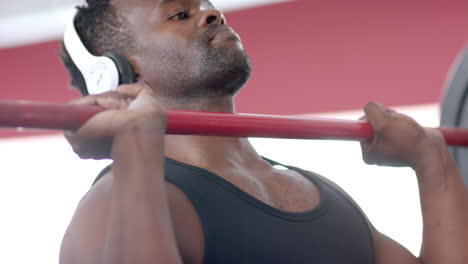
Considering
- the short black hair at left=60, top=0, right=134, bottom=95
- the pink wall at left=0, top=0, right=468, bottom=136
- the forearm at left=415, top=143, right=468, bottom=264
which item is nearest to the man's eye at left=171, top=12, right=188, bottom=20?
the short black hair at left=60, top=0, right=134, bottom=95

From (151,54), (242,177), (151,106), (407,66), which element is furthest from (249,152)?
(407,66)

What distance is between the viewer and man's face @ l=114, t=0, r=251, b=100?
1.32m

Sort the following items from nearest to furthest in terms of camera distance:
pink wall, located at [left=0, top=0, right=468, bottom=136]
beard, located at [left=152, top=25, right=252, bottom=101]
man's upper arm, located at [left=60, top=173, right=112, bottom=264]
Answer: man's upper arm, located at [left=60, top=173, right=112, bottom=264] → beard, located at [left=152, top=25, right=252, bottom=101] → pink wall, located at [left=0, top=0, right=468, bottom=136]

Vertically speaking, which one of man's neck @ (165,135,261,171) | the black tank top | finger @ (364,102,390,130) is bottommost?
the black tank top

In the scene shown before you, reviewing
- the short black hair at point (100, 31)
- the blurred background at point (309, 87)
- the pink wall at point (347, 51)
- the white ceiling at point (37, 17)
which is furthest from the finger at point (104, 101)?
the white ceiling at point (37, 17)

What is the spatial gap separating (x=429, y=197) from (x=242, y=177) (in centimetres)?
34

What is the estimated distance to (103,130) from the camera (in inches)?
33.7

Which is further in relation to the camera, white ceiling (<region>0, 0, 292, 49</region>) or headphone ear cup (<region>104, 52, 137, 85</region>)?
white ceiling (<region>0, 0, 292, 49</region>)

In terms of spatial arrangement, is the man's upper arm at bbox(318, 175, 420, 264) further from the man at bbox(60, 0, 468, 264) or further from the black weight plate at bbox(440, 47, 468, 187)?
the black weight plate at bbox(440, 47, 468, 187)

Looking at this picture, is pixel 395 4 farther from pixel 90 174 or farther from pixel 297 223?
pixel 297 223

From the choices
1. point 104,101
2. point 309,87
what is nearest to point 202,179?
point 104,101

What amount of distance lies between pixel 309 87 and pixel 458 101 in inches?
78.3

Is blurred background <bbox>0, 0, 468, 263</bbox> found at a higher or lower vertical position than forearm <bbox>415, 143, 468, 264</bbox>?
higher

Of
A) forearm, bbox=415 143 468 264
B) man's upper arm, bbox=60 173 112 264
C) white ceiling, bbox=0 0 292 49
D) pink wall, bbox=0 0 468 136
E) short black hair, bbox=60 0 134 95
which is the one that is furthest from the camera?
white ceiling, bbox=0 0 292 49
